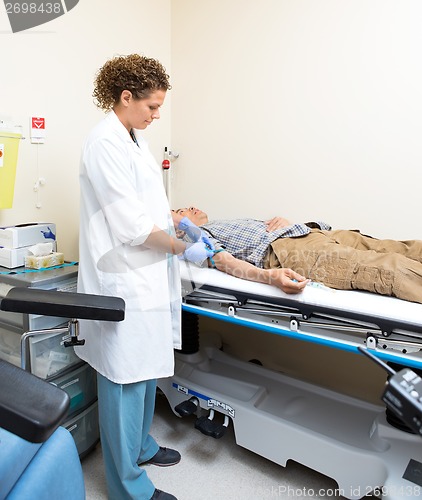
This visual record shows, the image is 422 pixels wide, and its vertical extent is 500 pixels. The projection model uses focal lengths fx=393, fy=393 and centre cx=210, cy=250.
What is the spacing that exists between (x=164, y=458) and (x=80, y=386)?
502mm

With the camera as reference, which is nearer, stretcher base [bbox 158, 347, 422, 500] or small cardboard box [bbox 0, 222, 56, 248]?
stretcher base [bbox 158, 347, 422, 500]

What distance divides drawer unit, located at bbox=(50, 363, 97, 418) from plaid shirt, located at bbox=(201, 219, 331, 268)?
831mm

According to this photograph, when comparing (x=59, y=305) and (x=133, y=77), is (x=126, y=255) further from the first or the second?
(x=133, y=77)

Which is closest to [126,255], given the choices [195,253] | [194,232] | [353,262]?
[195,253]

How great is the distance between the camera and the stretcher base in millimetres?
→ 1433

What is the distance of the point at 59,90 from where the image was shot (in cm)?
196

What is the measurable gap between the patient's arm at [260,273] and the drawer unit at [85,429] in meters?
0.88

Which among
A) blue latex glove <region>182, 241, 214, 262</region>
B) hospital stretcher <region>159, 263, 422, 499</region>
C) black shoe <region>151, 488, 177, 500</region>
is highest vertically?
blue latex glove <region>182, 241, 214, 262</region>

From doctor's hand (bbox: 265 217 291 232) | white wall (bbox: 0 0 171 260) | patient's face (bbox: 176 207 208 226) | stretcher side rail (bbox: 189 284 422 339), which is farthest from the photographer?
patient's face (bbox: 176 207 208 226)

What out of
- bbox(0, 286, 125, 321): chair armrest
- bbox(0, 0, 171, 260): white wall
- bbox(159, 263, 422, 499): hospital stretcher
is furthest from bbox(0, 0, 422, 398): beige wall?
bbox(0, 286, 125, 321): chair armrest

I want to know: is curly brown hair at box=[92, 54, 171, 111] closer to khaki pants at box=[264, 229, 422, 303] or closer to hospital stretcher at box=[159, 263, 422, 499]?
hospital stretcher at box=[159, 263, 422, 499]

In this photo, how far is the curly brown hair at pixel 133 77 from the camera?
1.36 m

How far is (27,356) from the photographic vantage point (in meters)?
1.20

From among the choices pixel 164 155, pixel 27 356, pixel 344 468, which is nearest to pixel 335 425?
pixel 344 468
